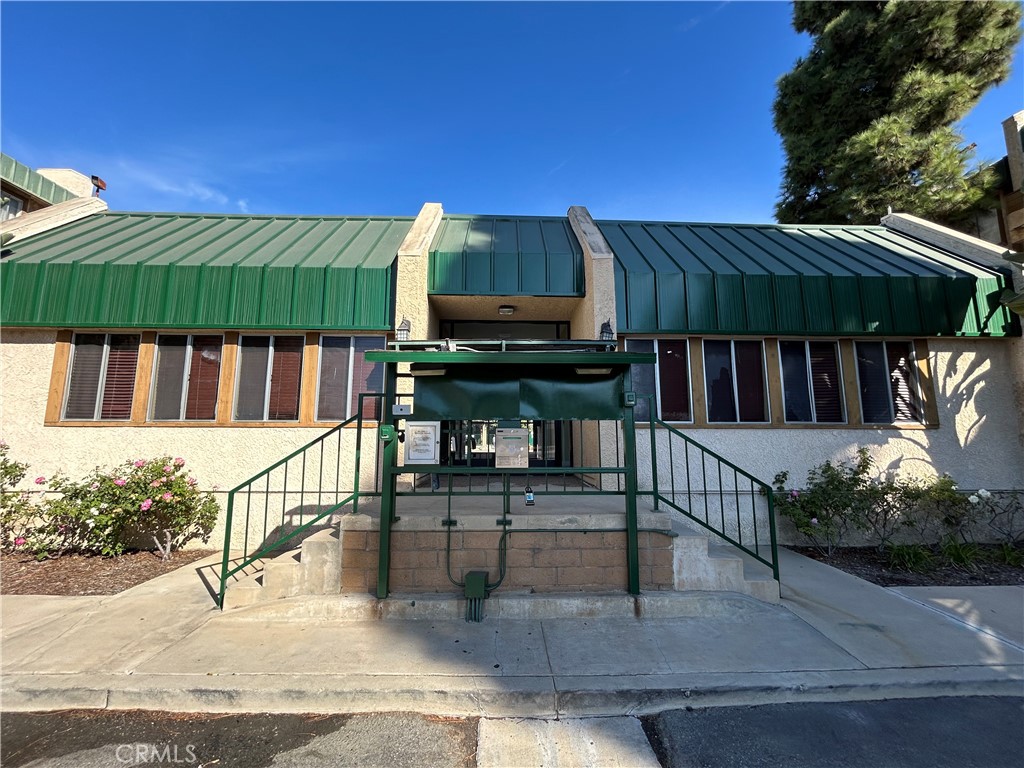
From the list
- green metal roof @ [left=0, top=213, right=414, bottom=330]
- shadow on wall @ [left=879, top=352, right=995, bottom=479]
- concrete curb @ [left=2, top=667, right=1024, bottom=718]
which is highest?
green metal roof @ [left=0, top=213, right=414, bottom=330]

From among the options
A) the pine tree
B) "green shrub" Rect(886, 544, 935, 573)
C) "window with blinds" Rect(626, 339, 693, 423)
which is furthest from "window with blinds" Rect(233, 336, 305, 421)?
the pine tree

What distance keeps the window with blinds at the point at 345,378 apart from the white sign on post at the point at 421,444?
256 centimetres

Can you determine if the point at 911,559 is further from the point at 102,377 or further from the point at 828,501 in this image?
the point at 102,377

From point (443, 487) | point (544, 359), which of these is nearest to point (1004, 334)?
point (544, 359)

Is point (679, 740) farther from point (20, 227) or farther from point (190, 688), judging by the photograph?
point (20, 227)

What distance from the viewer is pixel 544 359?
4.70 metres

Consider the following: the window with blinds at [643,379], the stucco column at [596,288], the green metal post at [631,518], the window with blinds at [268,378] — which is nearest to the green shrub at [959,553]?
the window with blinds at [643,379]

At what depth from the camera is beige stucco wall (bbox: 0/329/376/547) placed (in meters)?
7.01

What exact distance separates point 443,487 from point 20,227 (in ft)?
30.3

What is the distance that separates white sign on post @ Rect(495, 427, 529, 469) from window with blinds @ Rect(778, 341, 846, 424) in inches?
212

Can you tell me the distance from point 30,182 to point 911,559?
951 inches

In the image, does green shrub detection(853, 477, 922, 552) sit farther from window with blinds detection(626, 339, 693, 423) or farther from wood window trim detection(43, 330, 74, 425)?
wood window trim detection(43, 330, 74, 425)

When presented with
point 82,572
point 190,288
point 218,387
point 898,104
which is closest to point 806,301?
point 218,387

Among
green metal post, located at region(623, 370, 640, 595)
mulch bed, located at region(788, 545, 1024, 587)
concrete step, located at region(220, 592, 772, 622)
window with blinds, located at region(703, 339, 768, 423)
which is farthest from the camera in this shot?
window with blinds, located at region(703, 339, 768, 423)
